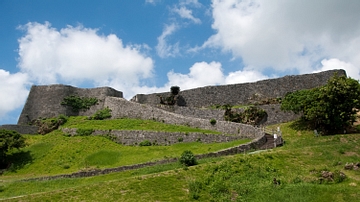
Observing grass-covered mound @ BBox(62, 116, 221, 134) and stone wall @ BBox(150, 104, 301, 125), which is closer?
grass-covered mound @ BBox(62, 116, 221, 134)

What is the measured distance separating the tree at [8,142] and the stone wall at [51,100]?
15.2 metres

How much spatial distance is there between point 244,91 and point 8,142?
31.5m

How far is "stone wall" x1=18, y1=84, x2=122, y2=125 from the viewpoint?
50.2 metres

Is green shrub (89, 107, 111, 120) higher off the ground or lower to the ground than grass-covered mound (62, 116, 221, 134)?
higher

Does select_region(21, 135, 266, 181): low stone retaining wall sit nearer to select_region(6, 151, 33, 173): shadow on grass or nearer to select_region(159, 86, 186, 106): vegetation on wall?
select_region(6, 151, 33, 173): shadow on grass

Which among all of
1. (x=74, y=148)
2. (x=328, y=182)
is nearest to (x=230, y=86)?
(x=74, y=148)

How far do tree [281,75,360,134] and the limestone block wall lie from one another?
5970 mm

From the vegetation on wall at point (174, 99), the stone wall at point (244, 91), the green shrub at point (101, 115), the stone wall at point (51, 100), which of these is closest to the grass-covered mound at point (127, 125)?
the green shrub at point (101, 115)

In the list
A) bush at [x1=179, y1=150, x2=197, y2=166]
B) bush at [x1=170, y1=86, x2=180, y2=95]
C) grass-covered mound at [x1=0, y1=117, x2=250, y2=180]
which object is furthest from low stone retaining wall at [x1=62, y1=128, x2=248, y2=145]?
bush at [x1=170, y1=86, x2=180, y2=95]

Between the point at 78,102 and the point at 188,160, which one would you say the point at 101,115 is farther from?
the point at 188,160

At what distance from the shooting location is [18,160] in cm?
3400

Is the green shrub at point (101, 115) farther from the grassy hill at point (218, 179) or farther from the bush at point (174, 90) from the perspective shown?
the grassy hill at point (218, 179)

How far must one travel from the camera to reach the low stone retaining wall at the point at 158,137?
33.6 meters

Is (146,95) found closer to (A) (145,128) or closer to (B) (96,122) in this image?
(B) (96,122)
